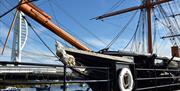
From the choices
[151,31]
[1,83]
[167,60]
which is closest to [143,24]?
[151,31]

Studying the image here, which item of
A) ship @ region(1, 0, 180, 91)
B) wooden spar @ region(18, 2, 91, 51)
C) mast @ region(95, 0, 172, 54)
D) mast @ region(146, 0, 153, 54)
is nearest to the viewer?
ship @ region(1, 0, 180, 91)

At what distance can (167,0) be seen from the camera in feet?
123

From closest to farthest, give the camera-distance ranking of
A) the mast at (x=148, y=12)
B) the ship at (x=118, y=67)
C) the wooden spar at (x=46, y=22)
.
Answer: the ship at (x=118, y=67) < the wooden spar at (x=46, y=22) < the mast at (x=148, y=12)

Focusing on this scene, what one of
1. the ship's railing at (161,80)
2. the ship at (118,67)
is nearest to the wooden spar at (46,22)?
the ship at (118,67)

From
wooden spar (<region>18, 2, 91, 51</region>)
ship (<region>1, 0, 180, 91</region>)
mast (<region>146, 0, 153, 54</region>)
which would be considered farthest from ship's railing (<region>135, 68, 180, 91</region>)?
mast (<region>146, 0, 153, 54</region>)

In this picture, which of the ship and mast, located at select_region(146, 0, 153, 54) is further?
mast, located at select_region(146, 0, 153, 54)

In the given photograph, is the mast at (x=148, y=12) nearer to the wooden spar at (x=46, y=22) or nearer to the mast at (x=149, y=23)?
the mast at (x=149, y=23)

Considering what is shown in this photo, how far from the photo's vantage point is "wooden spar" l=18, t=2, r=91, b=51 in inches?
705

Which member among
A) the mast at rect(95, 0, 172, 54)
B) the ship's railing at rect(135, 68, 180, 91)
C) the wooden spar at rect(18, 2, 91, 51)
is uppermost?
the mast at rect(95, 0, 172, 54)

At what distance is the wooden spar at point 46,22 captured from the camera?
17906 mm

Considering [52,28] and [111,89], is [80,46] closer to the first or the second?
[52,28]

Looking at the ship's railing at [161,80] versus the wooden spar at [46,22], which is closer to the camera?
the ship's railing at [161,80]

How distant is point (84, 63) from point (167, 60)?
419 cm

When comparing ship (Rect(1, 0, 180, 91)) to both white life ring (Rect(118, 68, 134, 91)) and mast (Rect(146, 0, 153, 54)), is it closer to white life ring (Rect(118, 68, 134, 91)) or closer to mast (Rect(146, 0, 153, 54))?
white life ring (Rect(118, 68, 134, 91))
